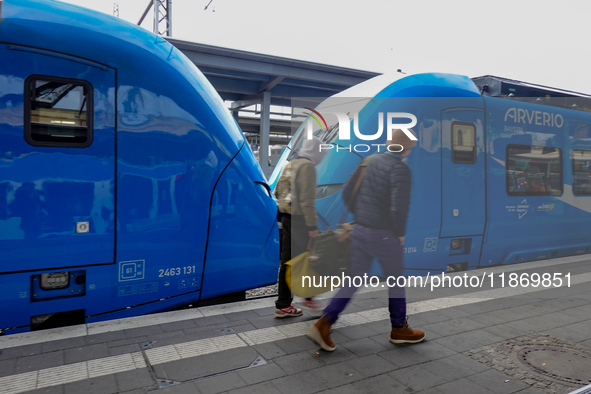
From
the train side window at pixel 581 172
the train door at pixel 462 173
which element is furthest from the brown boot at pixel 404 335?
the train side window at pixel 581 172

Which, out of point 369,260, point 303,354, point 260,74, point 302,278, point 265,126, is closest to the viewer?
point 303,354

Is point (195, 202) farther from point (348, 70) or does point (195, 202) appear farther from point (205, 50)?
point (348, 70)

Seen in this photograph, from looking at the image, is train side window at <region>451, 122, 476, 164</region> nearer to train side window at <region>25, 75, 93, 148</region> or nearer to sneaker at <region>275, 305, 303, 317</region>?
sneaker at <region>275, 305, 303, 317</region>

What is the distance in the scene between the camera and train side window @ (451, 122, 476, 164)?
637 cm

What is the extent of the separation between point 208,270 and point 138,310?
743mm

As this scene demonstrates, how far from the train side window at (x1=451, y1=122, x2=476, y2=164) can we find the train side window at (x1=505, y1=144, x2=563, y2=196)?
2.57 ft

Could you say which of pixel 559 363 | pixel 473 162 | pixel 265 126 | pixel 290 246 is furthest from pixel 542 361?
pixel 265 126

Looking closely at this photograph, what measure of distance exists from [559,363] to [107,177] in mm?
3938

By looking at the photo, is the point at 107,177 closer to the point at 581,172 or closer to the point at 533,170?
the point at 533,170

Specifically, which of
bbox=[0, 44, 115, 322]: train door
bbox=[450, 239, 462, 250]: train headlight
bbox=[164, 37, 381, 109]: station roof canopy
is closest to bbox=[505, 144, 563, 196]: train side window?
bbox=[450, 239, 462, 250]: train headlight

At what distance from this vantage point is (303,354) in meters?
3.55

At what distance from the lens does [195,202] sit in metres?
4.39

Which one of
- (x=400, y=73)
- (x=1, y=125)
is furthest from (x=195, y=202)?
(x=400, y=73)

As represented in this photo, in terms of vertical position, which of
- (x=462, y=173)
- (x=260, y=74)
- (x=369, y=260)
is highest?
(x=260, y=74)
